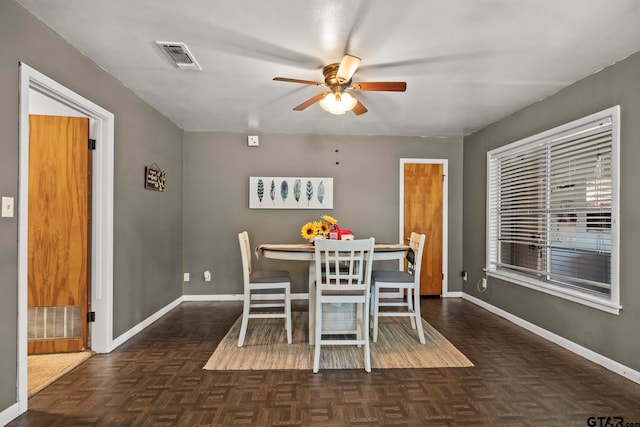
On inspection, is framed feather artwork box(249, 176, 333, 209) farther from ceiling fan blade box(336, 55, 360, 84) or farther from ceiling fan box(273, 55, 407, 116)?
ceiling fan blade box(336, 55, 360, 84)

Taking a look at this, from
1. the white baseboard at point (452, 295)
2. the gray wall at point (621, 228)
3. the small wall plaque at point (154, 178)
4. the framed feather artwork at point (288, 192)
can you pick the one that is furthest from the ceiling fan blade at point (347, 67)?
the white baseboard at point (452, 295)

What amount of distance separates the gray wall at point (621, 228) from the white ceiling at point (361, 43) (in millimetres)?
140

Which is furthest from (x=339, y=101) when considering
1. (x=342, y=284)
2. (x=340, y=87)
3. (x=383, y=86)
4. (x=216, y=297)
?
(x=216, y=297)

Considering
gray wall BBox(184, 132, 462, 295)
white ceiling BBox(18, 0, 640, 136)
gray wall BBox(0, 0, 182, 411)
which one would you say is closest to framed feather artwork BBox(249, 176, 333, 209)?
gray wall BBox(184, 132, 462, 295)

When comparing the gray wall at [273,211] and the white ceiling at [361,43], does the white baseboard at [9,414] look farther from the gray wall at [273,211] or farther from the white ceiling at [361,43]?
the gray wall at [273,211]

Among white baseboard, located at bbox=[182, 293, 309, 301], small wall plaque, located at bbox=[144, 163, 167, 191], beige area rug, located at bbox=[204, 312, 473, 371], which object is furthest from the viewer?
white baseboard, located at bbox=[182, 293, 309, 301]

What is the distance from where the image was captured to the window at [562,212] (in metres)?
2.78

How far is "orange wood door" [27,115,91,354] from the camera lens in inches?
114

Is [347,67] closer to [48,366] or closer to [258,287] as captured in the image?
[258,287]

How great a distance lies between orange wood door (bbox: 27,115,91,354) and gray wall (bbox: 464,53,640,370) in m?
4.10

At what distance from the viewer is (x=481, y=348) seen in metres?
3.12

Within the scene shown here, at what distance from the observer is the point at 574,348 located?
3.02 m

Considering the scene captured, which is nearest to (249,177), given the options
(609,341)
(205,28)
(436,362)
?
(205,28)

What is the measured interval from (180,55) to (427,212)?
3.80 meters
